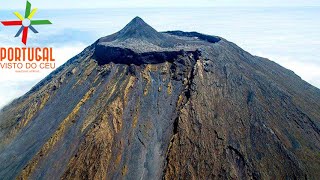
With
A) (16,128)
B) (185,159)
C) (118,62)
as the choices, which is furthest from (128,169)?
(16,128)

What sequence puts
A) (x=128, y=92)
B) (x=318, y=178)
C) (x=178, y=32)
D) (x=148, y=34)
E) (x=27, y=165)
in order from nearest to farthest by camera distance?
(x=318, y=178)
(x=27, y=165)
(x=128, y=92)
(x=148, y=34)
(x=178, y=32)

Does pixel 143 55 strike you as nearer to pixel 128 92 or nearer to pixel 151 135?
pixel 128 92

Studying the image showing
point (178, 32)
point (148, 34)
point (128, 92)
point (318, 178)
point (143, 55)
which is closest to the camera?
point (318, 178)

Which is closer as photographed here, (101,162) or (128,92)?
(101,162)

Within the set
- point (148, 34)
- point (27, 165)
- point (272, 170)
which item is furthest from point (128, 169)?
point (148, 34)

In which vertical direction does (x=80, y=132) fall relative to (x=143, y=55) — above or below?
below


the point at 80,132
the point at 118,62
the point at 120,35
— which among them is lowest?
the point at 80,132

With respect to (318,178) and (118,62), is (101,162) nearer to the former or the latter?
(118,62)
